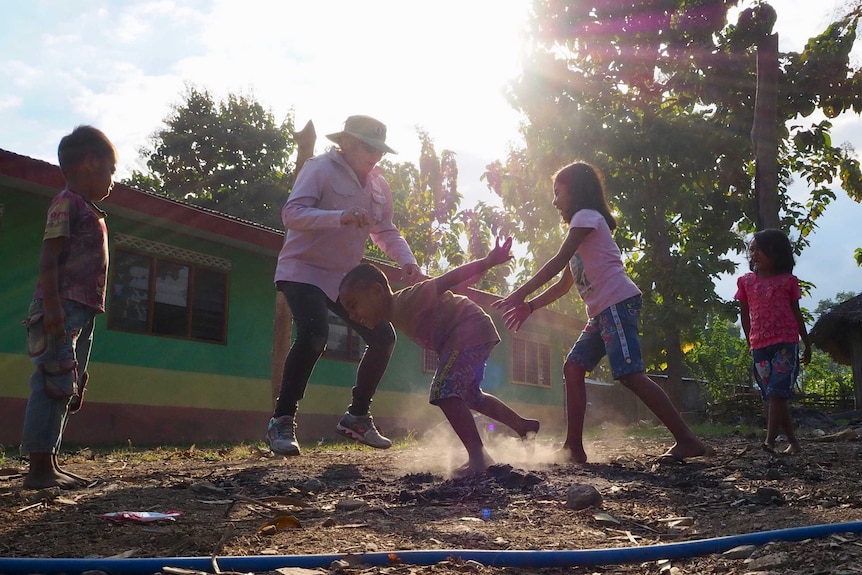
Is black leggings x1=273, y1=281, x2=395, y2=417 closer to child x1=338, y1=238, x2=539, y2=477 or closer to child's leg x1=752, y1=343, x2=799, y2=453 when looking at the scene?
child x1=338, y1=238, x2=539, y2=477

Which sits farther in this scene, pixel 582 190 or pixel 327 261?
pixel 327 261

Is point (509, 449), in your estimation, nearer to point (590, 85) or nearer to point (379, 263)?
point (379, 263)

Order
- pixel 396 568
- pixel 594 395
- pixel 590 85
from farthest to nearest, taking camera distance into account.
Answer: pixel 594 395 < pixel 590 85 < pixel 396 568

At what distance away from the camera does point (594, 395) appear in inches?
1103

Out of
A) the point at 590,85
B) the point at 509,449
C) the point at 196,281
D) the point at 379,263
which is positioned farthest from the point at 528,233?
the point at 509,449

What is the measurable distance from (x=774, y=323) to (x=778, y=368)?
1.00ft

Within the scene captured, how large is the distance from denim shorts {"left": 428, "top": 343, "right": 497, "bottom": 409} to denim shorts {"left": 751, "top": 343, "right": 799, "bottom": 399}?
2195mm

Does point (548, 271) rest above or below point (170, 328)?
above

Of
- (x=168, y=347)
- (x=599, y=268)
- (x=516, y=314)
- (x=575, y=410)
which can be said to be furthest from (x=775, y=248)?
(x=168, y=347)

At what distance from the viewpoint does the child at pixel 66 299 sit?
10.5ft

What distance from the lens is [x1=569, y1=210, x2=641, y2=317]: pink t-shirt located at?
419 cm

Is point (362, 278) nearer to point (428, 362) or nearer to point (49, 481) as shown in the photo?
Result: point (49, 481)

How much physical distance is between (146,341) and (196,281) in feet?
3.99

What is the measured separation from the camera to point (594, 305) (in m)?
4.27
